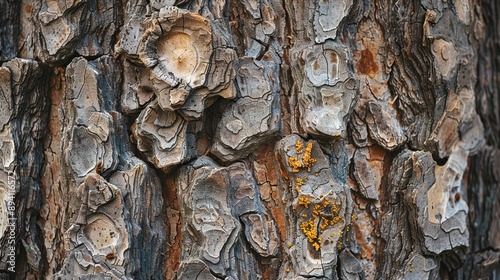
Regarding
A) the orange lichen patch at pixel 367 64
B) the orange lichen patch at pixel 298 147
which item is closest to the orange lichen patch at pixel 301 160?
the orange lichen patch at pixel 298 147

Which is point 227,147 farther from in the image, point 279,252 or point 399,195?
point 399,195

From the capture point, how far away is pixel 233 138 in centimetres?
158

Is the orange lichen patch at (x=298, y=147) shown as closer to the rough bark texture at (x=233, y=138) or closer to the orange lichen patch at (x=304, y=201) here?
the rough bark texture at (x=233, y=138)

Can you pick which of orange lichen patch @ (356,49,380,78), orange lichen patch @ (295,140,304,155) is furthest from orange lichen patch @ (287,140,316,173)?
orange lichen patch @ (356,49,380,78)

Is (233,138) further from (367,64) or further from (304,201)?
(367,64)

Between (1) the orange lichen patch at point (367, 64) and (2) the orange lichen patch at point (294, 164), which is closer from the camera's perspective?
(2) the orange lichen patch at point (294, 164)

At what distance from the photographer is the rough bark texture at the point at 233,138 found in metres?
1.55

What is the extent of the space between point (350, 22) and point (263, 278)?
68cm

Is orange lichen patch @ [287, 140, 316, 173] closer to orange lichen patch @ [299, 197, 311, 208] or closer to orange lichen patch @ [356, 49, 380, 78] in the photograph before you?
orange lichen patch @ [299, 197, 311, 208]

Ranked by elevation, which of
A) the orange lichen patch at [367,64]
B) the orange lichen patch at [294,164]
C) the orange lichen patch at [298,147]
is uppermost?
the orange lichen patch at [367,64]

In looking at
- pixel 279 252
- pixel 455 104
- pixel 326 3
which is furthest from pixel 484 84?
pixel 279 252

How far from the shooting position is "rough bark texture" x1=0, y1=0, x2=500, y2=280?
5.10ft

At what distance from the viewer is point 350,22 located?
5.51 feet

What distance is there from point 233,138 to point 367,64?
0.42 meters
